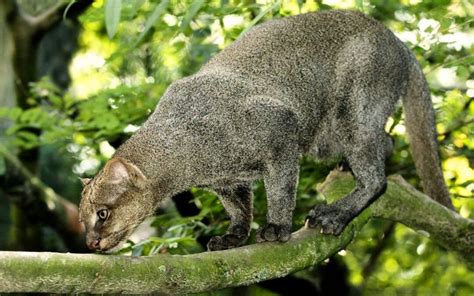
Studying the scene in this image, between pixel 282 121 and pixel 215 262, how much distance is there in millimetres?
1836

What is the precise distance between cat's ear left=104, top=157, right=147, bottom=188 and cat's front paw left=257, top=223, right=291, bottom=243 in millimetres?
888

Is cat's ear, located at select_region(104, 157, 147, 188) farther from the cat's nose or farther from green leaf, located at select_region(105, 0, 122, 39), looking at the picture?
green leaf, located at select_region(105, 0, 122, 39)

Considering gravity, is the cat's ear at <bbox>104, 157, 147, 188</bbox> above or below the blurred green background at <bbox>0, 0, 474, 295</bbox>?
above

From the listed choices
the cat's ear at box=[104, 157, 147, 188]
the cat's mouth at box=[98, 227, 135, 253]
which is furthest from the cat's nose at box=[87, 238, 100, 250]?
the cat's ear at box=[104, 157, 147, 188]

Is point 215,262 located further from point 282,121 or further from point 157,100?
point 157,100

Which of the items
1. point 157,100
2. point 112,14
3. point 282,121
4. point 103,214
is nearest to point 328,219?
point 282,121

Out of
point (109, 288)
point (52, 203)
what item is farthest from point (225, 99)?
point (52, 203)

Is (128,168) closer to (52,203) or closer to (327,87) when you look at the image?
(327,87)

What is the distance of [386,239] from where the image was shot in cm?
880

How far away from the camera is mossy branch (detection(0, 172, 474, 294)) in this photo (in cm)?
336

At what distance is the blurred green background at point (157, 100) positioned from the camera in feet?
21.3

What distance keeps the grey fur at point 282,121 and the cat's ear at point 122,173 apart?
2 centimetres

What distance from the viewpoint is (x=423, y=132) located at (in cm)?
657

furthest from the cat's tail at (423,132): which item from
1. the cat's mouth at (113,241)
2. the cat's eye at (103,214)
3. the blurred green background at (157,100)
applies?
the cat's eye at (103,214)
